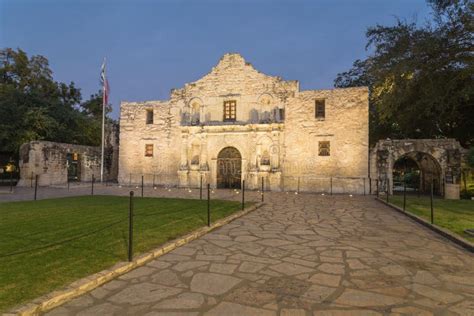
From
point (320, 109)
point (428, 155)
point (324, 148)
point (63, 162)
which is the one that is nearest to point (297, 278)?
point (324, 148)

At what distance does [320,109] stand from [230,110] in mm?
6219

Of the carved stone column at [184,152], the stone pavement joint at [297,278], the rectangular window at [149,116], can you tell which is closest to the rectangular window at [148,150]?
the rectangular window at [149,116]

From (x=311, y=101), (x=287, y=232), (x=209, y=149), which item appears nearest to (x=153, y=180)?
(x=209, y=149)

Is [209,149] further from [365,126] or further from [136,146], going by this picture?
[365,126]

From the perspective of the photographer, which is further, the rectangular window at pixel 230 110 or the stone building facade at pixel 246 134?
the rectangular window at pixel 230 110

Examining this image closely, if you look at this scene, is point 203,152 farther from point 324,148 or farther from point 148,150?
point 324,148

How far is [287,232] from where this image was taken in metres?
6.80

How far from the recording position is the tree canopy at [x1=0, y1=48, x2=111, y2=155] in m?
21.5

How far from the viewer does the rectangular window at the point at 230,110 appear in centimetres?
2122

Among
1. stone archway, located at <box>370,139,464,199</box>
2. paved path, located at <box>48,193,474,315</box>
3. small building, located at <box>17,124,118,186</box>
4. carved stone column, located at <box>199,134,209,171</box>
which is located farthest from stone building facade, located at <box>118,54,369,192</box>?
paved path, located at <box>48,193,474,315</box>

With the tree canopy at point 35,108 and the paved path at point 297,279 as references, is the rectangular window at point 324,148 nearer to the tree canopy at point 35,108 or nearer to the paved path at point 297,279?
the paved path at point 297,279

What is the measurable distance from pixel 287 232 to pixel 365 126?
13996 millimetres

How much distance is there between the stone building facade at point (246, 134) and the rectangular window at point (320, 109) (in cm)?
Answer: 6

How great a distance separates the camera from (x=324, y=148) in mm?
19047
